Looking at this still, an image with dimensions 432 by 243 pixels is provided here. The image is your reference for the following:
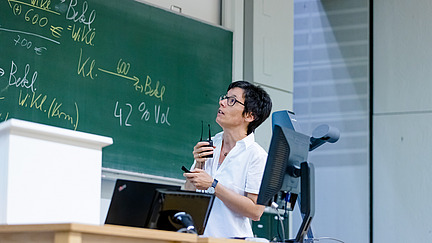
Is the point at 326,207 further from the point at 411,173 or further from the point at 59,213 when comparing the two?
the point at 59,213

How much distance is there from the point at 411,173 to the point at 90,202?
171 inches

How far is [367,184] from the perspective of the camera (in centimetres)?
597

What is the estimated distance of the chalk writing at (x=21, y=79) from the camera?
369 centimetres

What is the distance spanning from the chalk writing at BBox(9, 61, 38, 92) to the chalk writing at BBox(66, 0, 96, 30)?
43 cm

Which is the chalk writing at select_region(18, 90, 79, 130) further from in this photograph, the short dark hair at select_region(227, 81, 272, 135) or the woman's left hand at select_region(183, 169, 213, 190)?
the woman's left hand at select_region(183, 169, 213, 190)

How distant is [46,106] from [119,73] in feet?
1.88

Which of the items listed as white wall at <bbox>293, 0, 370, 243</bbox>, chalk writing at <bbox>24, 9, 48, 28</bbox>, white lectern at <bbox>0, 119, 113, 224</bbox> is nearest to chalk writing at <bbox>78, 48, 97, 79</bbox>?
chalk writing at <bbox>24, 9, 48, 28</bbox>

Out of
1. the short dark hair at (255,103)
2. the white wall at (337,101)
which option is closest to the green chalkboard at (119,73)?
the short dark hair at (255,103)

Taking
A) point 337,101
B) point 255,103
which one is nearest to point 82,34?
point 255,103

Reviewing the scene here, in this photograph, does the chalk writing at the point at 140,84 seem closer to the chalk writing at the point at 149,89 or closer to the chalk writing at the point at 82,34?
the chalk writing at the point at 149,89

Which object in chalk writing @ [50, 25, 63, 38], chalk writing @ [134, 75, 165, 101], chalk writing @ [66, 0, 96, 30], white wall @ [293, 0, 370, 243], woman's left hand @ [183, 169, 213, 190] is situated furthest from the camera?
white wall @ [293, 0, 370, 243]

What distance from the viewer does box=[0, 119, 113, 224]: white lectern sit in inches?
71.9

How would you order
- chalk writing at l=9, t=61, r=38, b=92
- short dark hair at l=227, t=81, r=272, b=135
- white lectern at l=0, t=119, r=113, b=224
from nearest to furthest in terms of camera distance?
white lectern at l=0, t=119, r=113, b=224
short dark hair at l=227, t=81, r=272, b=135
chalk writing at l=9, t=61, r=38, b=92

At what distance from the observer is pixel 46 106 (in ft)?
12.5
